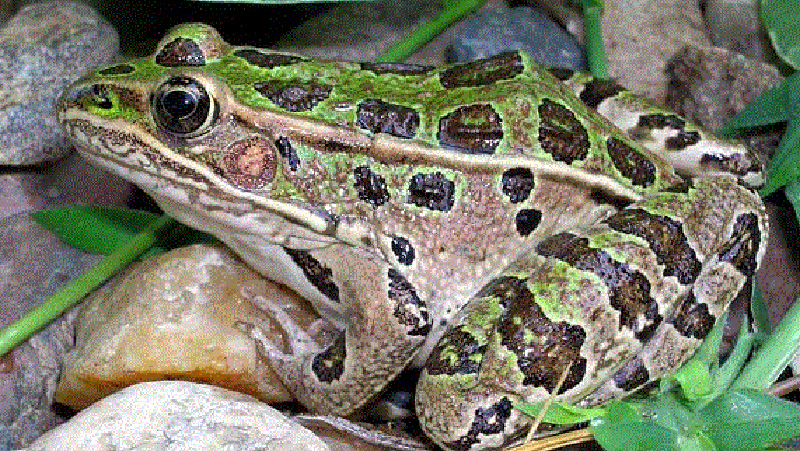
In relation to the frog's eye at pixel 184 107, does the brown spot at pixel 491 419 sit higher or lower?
lower

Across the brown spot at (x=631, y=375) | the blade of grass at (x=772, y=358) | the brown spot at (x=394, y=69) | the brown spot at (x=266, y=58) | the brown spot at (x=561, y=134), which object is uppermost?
the brown spot at (x=266, y=58)

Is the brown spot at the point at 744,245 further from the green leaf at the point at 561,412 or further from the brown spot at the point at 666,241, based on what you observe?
the green leaf at the point at 561,412

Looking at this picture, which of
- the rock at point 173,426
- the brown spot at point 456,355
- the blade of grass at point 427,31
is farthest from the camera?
the blade of grass at point 427,31

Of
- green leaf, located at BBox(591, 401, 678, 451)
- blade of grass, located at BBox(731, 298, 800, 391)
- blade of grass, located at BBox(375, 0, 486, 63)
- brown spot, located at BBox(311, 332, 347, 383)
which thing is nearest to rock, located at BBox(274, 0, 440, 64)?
blade of grass, located at BBox(375, 0, 486, 63)

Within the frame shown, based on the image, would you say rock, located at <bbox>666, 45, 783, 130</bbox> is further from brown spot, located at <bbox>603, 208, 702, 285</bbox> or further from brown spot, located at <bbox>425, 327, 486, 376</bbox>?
brown spot, located at <bbox>425, 327, 486, 376</bbox>

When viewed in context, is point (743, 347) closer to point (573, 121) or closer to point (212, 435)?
point (573, 121)

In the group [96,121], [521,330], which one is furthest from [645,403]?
[96,121]

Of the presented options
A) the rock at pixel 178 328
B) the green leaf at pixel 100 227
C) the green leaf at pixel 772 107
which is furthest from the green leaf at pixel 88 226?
the green leaf at pixel 772 107

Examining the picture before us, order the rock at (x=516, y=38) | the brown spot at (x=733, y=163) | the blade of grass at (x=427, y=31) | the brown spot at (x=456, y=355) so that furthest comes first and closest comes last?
the rock at (x=516, y=38), the blade of grass at (x=427, y=31), the brown spot at (x=733, y=163), the brown spot at (x=456, y=355)
